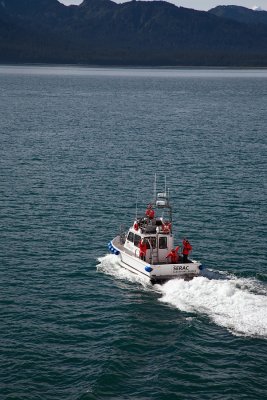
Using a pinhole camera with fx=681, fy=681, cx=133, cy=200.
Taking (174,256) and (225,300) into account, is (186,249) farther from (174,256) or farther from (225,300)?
(225,300)

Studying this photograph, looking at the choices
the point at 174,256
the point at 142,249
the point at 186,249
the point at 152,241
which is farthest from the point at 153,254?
the point at 186,249

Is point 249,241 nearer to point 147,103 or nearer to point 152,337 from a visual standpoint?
point 152,337

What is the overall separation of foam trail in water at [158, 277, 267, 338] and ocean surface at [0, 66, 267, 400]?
92mm

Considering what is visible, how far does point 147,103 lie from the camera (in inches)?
7559

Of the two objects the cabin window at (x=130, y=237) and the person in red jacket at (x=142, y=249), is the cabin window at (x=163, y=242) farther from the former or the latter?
the cabin window at (x=130, y=237)

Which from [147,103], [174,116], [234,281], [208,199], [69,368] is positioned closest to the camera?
[69,368]

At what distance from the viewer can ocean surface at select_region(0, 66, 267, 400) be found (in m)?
33.8

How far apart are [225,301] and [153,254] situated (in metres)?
8.38

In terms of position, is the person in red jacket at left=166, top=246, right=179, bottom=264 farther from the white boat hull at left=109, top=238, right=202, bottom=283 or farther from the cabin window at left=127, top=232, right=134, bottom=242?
the cabin window at left=127, top=232, right=134, bottom=242

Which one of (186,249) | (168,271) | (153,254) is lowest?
(168,271)

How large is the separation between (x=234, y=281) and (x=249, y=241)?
10.4 m

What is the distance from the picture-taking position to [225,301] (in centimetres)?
4091

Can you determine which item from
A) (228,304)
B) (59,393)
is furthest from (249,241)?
(59,393)

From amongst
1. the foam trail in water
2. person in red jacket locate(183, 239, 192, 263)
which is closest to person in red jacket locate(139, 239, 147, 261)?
person in red jacket locate(183, 239, 192, 263)
